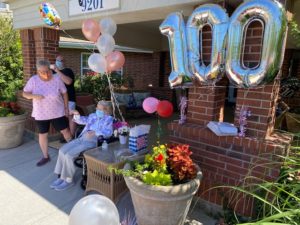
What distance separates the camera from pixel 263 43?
95.0 inches

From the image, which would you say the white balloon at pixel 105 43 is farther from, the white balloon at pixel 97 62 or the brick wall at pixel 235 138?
the brick wall at pixel 235 138

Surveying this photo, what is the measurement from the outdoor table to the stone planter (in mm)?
2453

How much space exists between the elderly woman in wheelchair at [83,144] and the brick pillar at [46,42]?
2.30 metres

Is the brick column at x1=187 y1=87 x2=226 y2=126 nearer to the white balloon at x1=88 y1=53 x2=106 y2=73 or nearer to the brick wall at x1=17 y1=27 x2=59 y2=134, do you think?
the white balloon at x1=88 y1=53 x2=106 y2=73

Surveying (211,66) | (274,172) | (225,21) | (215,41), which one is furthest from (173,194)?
(225,21)

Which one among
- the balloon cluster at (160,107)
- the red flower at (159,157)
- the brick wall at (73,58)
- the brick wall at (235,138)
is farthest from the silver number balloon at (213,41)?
the brick wall at (73,58)

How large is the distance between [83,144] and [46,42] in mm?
2671

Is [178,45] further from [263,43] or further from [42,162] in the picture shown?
[42,162]

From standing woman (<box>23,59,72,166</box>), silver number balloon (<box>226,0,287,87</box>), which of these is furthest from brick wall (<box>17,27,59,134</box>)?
silver number balloon (<box>226,0,287,87</box>)

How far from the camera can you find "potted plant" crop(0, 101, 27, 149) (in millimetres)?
4859

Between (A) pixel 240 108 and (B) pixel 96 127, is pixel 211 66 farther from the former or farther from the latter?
(B) pixel 96 127

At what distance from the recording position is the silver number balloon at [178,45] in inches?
112

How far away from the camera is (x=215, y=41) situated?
2.67 m

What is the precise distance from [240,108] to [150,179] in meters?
1.24
